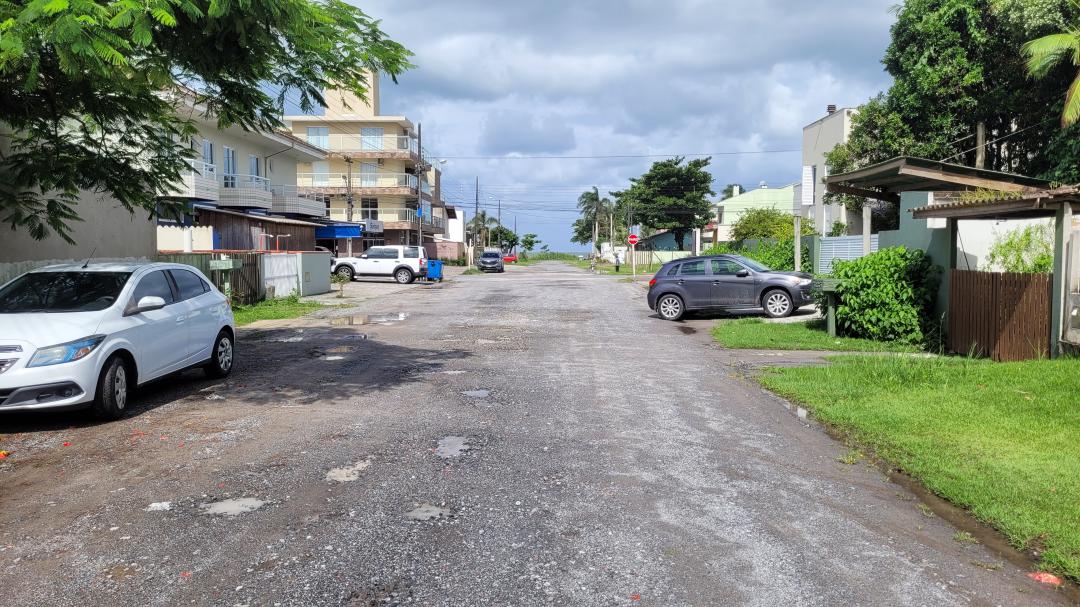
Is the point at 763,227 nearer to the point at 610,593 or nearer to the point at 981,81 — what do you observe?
the point at 981,81

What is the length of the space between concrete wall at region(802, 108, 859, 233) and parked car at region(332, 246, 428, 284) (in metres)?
20.5

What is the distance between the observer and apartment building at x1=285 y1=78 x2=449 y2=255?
6119cm

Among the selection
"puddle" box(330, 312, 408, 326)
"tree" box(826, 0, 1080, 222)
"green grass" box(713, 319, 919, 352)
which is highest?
"tree" box(826, 0, 1080, 222)

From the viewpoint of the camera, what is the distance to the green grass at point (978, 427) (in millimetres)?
4910

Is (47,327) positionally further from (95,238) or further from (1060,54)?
(1060,54)

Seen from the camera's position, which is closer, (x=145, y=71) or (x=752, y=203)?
(x=145, y=71)

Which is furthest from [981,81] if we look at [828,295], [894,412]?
[894,412]

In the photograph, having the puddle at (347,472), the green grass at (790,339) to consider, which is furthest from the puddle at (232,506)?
the green grass at (790,339)

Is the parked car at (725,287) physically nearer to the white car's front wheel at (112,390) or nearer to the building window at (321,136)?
the white car's front wheel at (112,390)

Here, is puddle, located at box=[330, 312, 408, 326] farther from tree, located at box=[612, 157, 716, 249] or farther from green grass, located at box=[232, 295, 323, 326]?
tree, located at box=[612, 157, 716, 249]

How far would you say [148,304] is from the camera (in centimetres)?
833

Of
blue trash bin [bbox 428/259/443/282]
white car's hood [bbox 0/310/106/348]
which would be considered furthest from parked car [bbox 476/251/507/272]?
white car's hood [bbox 0/310/106/348]

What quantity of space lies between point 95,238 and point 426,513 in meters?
15.2

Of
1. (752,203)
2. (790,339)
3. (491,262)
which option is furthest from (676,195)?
(790,339)
